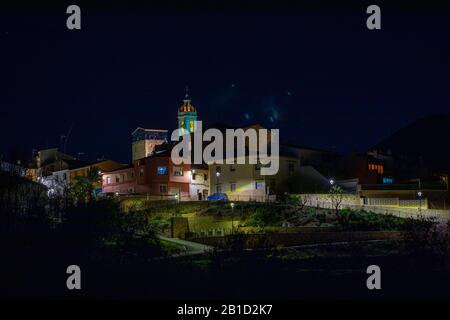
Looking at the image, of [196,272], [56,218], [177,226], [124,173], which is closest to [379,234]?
[177,226]

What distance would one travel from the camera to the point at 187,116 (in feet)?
220

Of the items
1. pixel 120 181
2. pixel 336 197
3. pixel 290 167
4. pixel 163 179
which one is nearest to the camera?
pixel 336 197

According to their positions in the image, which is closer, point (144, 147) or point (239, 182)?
point (239, 182)

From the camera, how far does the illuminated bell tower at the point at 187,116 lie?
6656cm

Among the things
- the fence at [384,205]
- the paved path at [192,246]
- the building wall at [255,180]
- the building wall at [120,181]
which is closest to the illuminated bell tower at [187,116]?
the building wall at [120,181]

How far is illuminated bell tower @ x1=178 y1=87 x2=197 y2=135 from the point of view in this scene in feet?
218

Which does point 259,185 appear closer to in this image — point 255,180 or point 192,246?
point 255,180

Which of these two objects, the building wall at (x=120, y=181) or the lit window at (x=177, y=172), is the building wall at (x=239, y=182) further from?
the building wall at (x=120, y=181)

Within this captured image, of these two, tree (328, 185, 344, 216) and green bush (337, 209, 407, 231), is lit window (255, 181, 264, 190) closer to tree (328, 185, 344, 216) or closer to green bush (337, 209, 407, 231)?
tree (328, 185, 344, 216)

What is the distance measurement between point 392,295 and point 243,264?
453 cm

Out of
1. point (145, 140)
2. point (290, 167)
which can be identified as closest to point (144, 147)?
point (145, 140)

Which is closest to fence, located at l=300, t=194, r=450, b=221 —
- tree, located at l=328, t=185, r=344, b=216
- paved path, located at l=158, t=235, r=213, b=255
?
tree, located at l=328, t=185, r=344, b=216

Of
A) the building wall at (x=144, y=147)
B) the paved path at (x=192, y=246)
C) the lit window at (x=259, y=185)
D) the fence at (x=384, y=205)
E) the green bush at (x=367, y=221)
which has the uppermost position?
the building wall at (x=144, y=147)

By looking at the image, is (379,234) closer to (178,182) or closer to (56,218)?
(56,218)
